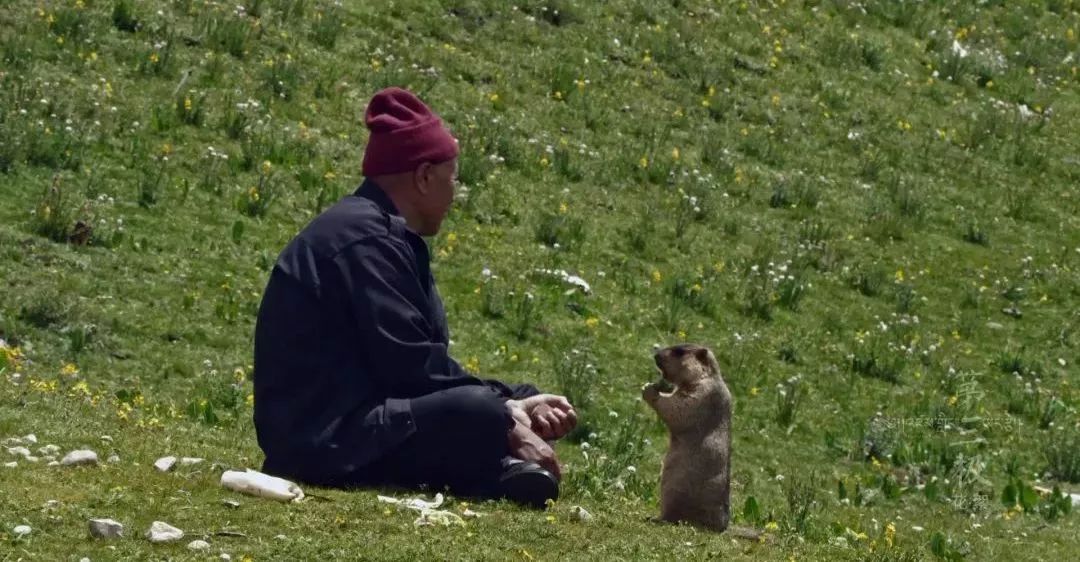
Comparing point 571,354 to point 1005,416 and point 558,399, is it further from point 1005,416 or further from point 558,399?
point 558,399

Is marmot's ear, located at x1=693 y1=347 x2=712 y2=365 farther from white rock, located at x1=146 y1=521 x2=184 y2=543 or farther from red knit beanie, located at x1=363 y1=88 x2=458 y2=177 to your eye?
white rock, located at x1=146 y1=521 x2=184 y2=543

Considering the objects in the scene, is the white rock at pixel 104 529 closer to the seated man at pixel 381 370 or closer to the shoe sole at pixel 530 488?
the seated man at pixel 381 370

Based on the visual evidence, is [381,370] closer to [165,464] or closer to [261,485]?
[261,485]

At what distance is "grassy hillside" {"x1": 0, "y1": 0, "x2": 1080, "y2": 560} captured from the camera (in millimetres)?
8484

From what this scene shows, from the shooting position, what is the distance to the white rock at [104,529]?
630 cm

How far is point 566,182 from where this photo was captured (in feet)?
56.0

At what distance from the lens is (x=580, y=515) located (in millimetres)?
7527

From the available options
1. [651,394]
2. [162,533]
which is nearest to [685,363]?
[651,394]

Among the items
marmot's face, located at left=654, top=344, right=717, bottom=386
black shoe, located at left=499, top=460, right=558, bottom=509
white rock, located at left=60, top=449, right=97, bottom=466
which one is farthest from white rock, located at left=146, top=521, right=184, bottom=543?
marmot's face, located at left=654, top=344, right=717, bottom=386

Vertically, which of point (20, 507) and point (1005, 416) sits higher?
point (20, 507)

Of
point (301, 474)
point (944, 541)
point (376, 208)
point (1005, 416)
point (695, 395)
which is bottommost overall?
point (1005, 416)

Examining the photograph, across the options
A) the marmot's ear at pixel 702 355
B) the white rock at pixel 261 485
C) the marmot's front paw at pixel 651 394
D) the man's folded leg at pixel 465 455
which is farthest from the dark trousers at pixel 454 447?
the marmot's ear at pixel 702 355

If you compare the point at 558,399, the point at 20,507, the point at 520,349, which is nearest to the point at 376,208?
the point at 558,399

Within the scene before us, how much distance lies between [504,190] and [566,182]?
0.98 meters
